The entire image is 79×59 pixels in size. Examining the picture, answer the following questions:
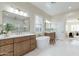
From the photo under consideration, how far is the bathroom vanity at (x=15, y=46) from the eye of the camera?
4.02 metres

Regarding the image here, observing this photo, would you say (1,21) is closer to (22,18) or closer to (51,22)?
(22,18)

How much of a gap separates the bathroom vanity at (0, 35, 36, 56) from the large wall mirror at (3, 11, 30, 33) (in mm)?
676

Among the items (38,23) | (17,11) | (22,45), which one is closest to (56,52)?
(22,45)

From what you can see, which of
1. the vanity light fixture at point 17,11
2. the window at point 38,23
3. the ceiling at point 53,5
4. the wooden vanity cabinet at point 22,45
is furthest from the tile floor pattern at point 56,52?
the ceiling at point 53,5

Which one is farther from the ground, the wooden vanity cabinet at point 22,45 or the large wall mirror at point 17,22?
the large wall mirror at point 17,22

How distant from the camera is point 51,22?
42.9 feet

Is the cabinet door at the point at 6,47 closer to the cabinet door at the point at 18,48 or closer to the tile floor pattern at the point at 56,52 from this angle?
the cabinet door at the point at 18,48

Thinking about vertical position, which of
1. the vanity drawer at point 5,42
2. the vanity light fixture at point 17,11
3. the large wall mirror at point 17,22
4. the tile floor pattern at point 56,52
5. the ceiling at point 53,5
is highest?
the ceiling at point 53,5

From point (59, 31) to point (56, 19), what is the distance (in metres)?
1.28

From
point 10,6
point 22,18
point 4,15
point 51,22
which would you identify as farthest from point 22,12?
point 51,22

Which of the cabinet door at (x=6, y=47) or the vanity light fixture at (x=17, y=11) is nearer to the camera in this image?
the cabinet door at (x=6, y=47)

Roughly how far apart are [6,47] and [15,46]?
0.59 meters

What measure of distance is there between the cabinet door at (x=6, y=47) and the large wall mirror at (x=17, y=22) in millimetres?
987

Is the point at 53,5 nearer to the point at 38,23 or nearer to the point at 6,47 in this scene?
the point at 38,23
